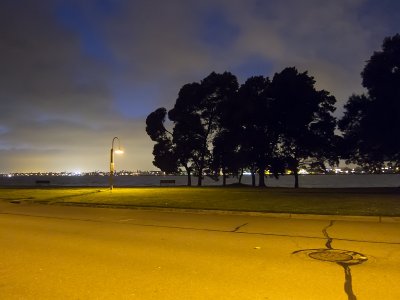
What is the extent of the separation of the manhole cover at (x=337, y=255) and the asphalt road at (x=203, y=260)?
18 mm

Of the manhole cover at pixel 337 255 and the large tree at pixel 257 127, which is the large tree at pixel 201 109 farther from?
the manhole cover at pixel 337 255

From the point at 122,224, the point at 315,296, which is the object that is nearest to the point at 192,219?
the point at 122,224

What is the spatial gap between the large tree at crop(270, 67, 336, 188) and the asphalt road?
3387cm

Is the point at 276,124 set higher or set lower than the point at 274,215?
higher

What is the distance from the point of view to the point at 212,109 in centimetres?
5578

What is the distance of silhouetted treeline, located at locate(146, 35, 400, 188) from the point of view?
133 ft

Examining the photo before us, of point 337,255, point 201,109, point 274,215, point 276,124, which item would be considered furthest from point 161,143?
point 337,255

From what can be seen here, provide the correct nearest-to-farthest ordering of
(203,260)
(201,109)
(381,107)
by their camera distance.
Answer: (203,260) → (381,107) → (201,109)

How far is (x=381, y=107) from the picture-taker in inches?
1553

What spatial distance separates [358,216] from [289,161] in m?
34.4

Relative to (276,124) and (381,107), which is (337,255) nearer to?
(381,107)

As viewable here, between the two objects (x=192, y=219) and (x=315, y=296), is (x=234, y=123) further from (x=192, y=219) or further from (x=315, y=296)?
(x=315, y=296)

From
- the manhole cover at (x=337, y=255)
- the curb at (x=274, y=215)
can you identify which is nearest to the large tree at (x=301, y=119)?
the curb at (x=274, y=215)

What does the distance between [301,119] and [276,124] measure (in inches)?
104
